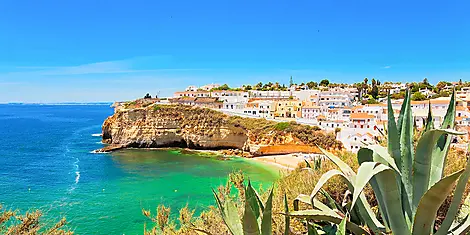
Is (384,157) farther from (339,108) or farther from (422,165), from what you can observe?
(339,108)

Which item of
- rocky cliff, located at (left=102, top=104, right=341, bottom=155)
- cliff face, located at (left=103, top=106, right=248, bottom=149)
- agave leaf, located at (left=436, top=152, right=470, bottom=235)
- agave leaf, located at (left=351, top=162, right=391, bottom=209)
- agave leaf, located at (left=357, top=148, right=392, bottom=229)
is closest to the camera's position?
agave leaf, located at (left=351, top=162, right=391, bottom=209)

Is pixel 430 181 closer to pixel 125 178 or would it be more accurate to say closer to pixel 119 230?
pixel 119 230

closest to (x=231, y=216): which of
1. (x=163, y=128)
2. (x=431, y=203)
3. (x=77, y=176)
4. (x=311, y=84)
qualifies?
(x=431, y=203)

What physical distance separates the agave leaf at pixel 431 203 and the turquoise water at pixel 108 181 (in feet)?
32.4

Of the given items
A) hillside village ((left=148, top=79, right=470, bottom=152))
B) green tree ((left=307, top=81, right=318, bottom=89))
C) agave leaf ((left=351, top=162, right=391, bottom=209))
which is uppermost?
green tree ((left=307, top=81, right=318, bottom=89))

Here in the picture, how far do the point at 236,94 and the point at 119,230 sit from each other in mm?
48944

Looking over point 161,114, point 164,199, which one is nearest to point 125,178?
point 164,199

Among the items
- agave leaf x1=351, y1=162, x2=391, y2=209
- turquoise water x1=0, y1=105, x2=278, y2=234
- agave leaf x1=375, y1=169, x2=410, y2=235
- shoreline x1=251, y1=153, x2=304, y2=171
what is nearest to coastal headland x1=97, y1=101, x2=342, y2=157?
shoreline x1=251, y1=153, x2=304, y2=171

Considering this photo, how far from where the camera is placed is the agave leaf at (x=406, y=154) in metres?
2.73

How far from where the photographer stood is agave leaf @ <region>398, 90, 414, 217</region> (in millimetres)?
2734

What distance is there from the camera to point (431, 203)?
237cm

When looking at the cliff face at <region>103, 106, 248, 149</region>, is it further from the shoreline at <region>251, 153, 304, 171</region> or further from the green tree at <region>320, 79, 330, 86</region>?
the green tree at <region>320, 79, 330, 86</region>

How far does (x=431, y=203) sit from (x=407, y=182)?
1.24 ft

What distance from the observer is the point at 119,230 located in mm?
15297
